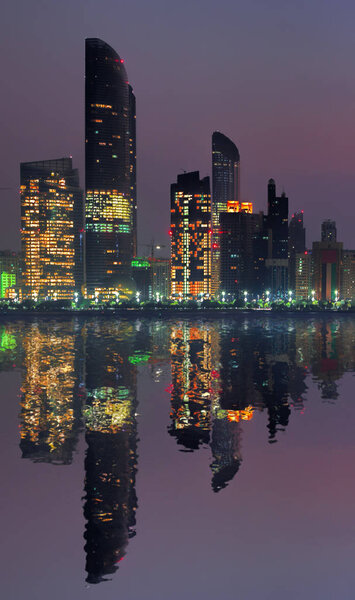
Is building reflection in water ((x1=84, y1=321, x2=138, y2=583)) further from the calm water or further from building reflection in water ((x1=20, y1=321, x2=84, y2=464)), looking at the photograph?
building reflection in water ((x1=20, y1=321, x2=84, y2=464))

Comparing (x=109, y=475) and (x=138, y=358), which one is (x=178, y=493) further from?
(x=138, y=358)

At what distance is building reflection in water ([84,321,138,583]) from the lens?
57.1 feet

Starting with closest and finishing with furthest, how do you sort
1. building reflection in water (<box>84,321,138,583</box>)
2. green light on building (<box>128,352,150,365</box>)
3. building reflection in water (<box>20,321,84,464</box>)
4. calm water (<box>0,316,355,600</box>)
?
1. calm water (<box>0,316,355,600</box>)
2. building reflection in water (<box>84,321,138,583</box>)
3. building reflection in water (<box>20,321,84,464</box>)
4. green light on building (<box>128,352,150,365</box>)

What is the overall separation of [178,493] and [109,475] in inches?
109

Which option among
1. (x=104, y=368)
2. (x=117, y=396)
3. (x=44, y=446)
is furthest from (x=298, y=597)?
(x=104, y=368)

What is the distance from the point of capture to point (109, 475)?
23.0 meters

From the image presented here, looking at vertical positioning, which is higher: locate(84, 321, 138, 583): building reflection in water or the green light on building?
locate(84, 321, 138, 583): building reflection in water

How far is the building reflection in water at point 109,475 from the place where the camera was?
17.4m

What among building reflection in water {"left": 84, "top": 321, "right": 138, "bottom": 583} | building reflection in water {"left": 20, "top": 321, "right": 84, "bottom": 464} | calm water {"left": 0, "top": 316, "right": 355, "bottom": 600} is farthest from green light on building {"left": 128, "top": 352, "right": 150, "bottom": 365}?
calm water {"left": 0, "top": 316, "right": 355, "bottom": 600}

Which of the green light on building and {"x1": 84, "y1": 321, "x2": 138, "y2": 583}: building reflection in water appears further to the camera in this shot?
the green light on building

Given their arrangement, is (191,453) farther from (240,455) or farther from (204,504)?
(204,504)

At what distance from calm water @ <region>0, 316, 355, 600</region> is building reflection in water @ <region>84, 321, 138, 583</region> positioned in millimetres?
53

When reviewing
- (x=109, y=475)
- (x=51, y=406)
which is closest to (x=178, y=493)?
(x=109, y=475)

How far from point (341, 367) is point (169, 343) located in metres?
38.1
